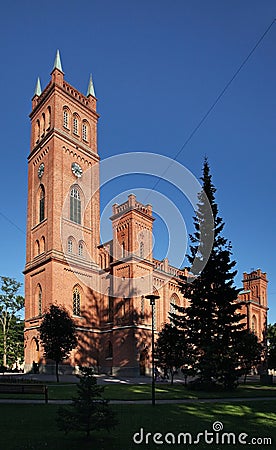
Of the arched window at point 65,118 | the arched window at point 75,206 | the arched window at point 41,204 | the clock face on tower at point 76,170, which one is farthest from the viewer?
the arched window at point 65,118

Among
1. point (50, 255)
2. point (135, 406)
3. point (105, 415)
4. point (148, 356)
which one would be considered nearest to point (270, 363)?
point (148, 356)

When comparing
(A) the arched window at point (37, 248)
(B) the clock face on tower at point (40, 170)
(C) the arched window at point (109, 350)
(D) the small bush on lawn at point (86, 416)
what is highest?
(B) the clock face on tower at point (40, 170)

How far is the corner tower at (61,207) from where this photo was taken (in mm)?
40531

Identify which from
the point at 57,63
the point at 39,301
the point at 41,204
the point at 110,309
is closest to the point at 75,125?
the point at 57,63

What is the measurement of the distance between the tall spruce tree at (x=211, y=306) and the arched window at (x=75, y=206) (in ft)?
62.6

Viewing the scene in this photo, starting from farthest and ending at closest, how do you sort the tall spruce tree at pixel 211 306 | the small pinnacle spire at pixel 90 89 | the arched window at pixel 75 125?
the small pinnacle spire at pixel 90 89 → the arched window at pixel 75 125 → the tall spruce tree at pixel 211 306

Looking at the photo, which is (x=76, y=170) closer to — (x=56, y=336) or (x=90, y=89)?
(x=90, y=89)

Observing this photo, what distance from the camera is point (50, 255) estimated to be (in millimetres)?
39844

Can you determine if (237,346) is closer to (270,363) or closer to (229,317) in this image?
(229,317)

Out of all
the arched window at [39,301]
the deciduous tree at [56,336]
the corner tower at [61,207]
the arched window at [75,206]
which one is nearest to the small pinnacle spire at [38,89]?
the corner tower at [61,207]

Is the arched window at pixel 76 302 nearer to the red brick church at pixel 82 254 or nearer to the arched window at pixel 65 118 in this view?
the red brick church at pixel 82 254

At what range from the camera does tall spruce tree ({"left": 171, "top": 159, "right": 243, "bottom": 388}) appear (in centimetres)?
2380

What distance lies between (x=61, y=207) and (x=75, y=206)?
2.69 metres

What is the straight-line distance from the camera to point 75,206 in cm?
4547
